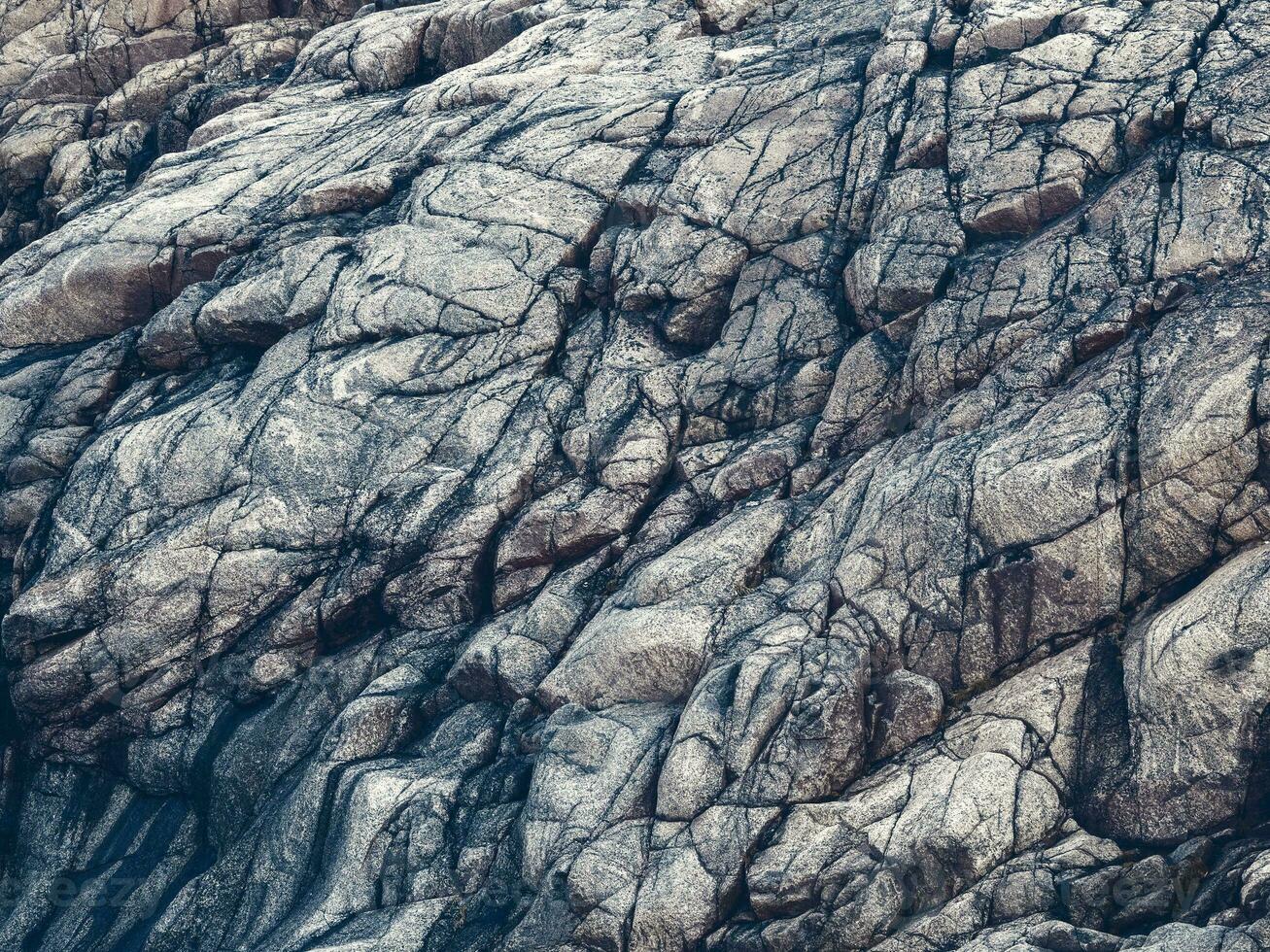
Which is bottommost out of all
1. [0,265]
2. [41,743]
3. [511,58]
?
[41,743]

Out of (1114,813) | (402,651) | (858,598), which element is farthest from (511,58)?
(1114,813)

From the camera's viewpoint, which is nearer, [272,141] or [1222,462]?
[1222,462]

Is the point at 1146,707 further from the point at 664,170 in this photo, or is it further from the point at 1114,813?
the point at 664,170

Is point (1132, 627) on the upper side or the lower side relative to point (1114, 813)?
upper

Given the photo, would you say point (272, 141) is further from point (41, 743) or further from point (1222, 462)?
point (1222, 462)

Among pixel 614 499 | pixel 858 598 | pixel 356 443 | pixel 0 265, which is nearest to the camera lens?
pixel 858 598

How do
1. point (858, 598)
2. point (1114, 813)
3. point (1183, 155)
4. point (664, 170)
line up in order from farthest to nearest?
1. point (664, 170)
2. point (1183, 155)
3. point (858, 598)
4. point (1114, 813)
